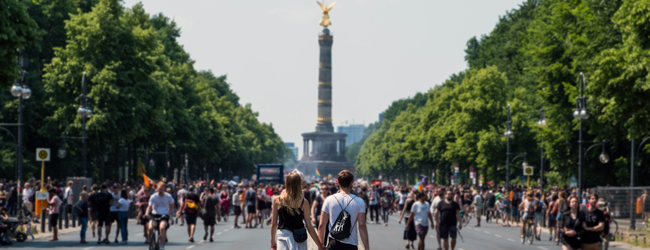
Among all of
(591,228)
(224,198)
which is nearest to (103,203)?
(591,228)

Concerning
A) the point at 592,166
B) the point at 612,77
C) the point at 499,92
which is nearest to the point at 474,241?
the point at 612,77

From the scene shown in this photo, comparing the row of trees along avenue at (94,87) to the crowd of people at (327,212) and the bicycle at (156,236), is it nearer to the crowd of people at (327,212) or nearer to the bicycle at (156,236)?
the crowd of people at (327,212)

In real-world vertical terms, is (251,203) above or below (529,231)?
above

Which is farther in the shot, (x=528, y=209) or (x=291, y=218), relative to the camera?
(x=528, y=209)

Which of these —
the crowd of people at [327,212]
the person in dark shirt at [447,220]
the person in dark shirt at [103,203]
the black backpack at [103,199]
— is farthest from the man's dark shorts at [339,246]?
the black backpack at [103,199]

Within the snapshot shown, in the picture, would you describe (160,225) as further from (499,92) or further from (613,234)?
(499,92)

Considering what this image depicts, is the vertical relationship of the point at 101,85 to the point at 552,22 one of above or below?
below

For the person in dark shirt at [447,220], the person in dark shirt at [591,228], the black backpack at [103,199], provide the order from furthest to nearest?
1. the black backpack at [103,199]
2. the person in dark shirt at [447,220]
3. the person in dark shirt at [591,228]

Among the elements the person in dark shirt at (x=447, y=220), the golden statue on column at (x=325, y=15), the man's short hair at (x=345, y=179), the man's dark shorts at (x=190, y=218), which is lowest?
the man's dark shorts at (x=190, y=218)

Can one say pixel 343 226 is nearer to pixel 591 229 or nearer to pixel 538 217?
pixel 591 229

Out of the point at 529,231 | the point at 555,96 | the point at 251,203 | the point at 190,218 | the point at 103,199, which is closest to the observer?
the point at 103,199

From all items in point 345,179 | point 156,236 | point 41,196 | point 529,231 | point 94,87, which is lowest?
point 529,231

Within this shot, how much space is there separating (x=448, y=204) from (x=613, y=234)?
435 inches

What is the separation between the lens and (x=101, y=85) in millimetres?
46969
